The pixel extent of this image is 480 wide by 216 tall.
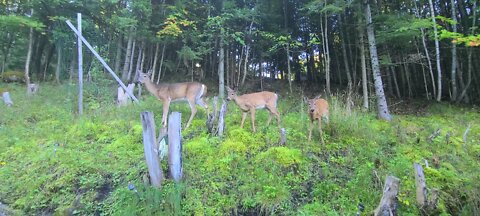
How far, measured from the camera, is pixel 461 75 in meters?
12.6

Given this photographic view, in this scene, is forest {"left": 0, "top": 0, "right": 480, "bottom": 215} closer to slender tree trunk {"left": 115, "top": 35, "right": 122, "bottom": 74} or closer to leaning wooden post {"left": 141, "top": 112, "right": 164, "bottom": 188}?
leaning wooden post {"left": 141, "top": 112, "right": 164, "bottom": 188}

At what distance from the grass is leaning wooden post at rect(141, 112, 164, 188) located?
6.9 inches

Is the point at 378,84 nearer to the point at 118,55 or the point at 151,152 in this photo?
the point at 151,152

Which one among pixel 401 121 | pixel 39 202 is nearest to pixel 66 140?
pixel 39 202

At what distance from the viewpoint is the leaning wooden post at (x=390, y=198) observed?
4199 millimetres

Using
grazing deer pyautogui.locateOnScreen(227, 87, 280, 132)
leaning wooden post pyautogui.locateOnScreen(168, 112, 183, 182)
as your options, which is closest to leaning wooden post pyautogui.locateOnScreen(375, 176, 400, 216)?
leaning wooden post pyautogui.locateOnScreen(168, 112, 183, 182)

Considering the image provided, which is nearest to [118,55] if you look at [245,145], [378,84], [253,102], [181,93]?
[181,93]

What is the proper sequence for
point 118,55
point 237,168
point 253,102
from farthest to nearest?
1. point 118,55
2. point 253,102
3. point 237,168

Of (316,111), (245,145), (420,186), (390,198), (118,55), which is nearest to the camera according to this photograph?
(390,198)

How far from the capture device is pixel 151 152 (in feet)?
16.8

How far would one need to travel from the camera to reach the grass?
4930 mm

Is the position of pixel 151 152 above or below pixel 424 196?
above

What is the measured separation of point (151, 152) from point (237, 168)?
4.84ft

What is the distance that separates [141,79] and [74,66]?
304 inches
